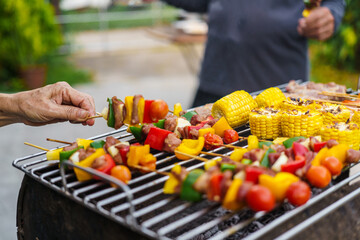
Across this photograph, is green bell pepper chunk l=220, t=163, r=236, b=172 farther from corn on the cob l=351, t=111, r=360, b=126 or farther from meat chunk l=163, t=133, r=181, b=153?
corn on the cob l=351, t=111, r=360, b=126

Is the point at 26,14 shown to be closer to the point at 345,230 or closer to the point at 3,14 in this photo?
the point at 3,14

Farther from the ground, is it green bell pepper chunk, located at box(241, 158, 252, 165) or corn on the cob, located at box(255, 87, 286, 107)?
corn on the cob, located at box(255, 87, 286, 107)

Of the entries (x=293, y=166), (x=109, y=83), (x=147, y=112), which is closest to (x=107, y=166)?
(x=147, y=112)

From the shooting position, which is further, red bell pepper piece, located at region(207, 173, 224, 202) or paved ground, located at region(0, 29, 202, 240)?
paved ground, located at region(0, 29, 202, 240)

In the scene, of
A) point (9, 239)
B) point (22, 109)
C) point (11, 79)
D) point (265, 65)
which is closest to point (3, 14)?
point (11, 79)

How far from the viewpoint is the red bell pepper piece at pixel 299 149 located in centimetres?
195

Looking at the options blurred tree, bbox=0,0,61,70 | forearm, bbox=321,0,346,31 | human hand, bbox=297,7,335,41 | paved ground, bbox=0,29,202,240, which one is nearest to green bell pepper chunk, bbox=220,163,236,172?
human hand, bbox=297,7,335,41

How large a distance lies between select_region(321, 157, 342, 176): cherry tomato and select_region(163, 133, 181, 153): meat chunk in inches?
30.2

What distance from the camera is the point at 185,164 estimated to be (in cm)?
221

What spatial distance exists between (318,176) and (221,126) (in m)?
0.78

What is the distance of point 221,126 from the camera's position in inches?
95.9

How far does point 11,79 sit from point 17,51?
28.8 inches

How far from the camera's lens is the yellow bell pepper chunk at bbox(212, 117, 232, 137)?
2434 mm

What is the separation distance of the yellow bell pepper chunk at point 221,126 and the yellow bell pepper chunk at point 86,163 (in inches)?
28.6
